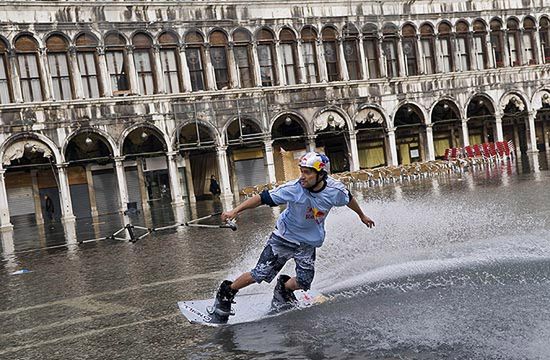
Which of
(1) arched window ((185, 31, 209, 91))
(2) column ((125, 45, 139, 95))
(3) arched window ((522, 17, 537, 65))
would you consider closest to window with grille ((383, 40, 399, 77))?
(3) arched window ((522, 17, 537, 65))

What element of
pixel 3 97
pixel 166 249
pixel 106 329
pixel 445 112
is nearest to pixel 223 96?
pixel 3 97

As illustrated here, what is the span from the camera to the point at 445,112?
46.1 meters

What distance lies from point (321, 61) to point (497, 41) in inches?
505

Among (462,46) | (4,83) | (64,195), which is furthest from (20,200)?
(462,46)

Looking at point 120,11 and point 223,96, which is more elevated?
point 120,11

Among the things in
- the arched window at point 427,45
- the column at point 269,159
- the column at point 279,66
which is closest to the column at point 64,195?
the column at point 269,159

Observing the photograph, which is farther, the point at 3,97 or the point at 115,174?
the point at 115,174

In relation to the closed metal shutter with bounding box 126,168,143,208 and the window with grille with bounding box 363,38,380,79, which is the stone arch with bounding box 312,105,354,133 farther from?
the closed metal shutter with bounding box 126,168,143,208

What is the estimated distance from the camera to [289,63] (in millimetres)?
39125

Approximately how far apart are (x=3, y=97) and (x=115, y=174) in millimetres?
7108

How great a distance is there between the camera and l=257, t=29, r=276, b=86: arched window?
38094mm

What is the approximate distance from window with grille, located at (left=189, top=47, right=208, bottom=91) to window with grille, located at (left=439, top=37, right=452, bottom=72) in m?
15.5

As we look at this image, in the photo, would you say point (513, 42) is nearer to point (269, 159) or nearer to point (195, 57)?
point (269, 159)

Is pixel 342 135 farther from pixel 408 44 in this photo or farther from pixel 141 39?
pixel 141 39
